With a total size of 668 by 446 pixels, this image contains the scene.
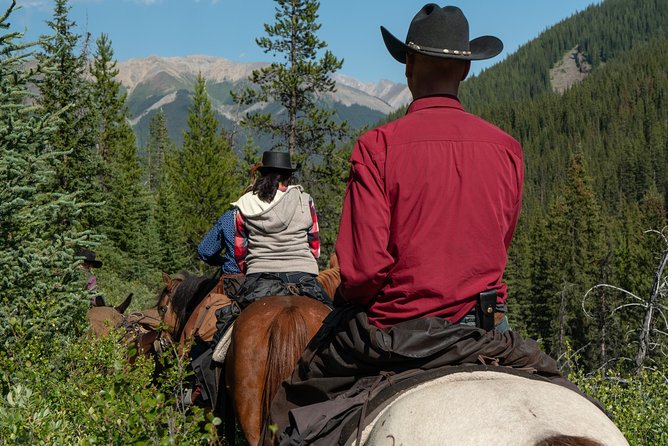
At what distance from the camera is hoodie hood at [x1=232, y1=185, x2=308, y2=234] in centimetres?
595

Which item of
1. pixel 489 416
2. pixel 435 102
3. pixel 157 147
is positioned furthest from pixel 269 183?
pixel 157 147

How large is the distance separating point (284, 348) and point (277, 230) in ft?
4.98

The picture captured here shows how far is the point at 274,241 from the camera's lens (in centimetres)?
605

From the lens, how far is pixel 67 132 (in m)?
24.8

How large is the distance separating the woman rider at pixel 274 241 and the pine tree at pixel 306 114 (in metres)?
20.3

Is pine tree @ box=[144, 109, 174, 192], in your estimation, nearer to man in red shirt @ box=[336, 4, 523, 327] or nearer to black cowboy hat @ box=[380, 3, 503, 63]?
black cowboy hat @ box=[380, 3, 503, 63]

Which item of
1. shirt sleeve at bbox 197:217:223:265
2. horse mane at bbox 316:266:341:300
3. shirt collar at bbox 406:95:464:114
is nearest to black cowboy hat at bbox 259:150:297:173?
shirt sleeve at bbox 197:217:223:265

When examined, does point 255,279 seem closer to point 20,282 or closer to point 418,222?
point 20,282

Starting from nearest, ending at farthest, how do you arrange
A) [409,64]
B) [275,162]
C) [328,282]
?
[409,64] < [275,162] < [328,282]

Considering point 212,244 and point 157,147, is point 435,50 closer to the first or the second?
point 212,244

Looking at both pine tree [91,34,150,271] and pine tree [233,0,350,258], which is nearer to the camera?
pine tree [233,0,350,258]

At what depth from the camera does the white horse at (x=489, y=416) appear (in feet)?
7.24

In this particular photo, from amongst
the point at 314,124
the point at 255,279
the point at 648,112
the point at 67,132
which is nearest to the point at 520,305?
the point at 314,124

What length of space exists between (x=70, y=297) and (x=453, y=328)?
15.0 ft
